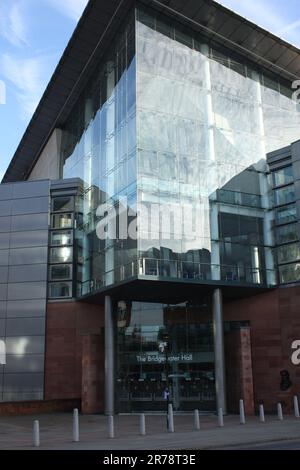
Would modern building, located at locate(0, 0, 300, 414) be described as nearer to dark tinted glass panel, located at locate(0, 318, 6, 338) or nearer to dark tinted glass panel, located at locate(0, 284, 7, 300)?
dark tinted glass panel, located at locate(0, 284, 7, 300)

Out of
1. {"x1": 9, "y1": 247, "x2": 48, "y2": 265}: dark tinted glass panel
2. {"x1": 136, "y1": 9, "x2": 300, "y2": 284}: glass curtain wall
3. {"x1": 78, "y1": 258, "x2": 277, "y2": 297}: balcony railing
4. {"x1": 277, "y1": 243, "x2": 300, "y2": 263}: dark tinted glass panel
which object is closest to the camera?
{"x1": 78, "y1": 258, "x2": 277, "y2": 297}: balcony railing

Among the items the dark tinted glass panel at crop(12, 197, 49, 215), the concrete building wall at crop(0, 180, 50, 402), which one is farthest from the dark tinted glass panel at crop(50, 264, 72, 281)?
the dark tinted glass panel at crop(12, 197, 49, 215)

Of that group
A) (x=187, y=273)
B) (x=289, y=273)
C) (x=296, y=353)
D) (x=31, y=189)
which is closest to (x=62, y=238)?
(x=31, y=189)

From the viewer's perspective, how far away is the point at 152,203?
107ft

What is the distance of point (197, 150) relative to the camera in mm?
35188

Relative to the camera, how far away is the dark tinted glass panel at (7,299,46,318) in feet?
134

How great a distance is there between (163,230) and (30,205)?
14.8 meters

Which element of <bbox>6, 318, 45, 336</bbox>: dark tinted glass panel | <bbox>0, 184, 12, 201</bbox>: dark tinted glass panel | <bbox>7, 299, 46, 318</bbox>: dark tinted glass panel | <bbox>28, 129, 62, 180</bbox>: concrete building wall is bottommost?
<bbox>6, 318, 45, 336</bbox>: dark tinted glass panel

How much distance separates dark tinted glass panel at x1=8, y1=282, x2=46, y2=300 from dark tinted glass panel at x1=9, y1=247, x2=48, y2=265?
5.59 feet

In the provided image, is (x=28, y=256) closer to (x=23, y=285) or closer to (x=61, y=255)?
(x=23, y=285)

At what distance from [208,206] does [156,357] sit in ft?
36.2

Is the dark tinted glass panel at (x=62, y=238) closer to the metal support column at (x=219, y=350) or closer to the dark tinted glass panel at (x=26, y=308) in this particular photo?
the dark tinted glass panel at (x=26, y=308)

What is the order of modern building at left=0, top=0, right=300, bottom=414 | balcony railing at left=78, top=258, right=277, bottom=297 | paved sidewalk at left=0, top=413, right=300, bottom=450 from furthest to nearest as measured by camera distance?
modern building at left=0, top=0, right=300, bottom=414 → balcony railing at left=78, top=258, right=277, bottom=297 → paved sidewalk at left=0, top=413, right=300, bottom=450

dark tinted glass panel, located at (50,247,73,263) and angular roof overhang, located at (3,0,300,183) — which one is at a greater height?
angular roof overhang, located at (3,0,300,183)
